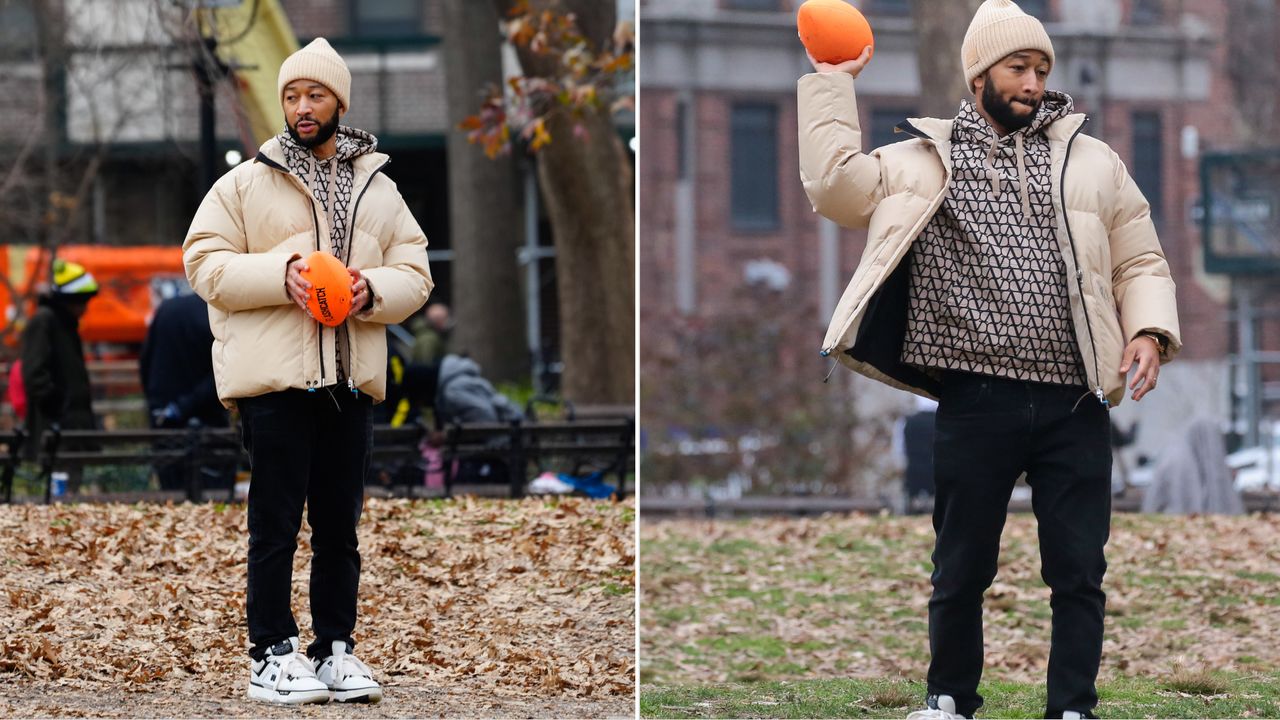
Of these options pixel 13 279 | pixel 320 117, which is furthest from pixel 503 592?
pixel 13 279

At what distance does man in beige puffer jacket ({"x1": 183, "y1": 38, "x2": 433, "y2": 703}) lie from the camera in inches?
227

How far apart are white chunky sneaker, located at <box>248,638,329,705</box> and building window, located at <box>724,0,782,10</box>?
101 ft

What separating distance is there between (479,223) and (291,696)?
14617mm

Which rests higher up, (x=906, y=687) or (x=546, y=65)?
(x=546, y=65)

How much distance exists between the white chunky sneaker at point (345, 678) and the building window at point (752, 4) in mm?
30632

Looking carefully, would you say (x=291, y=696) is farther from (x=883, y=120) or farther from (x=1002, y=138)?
(x=883, y=120)

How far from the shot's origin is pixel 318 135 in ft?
19.4

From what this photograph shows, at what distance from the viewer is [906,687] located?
7508 millimetres

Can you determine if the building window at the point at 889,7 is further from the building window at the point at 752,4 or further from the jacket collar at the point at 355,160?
the jacket collar at the point at 355,160

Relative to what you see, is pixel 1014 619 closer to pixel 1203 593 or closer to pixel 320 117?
pixel 1203 593

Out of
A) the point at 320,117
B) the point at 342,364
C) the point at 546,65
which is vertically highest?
the point at 546,65

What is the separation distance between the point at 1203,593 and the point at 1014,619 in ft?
3.73

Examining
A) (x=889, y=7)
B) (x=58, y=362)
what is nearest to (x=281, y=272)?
(x=58, y=362)

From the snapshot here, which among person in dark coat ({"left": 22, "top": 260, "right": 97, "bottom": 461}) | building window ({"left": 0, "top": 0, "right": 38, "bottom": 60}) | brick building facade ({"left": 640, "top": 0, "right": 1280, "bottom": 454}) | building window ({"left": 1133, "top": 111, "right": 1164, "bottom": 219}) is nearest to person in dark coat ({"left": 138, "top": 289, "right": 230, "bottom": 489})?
person in dark coat ({"left": 22, "top": 260, "right": 97, "bottom": 461})
